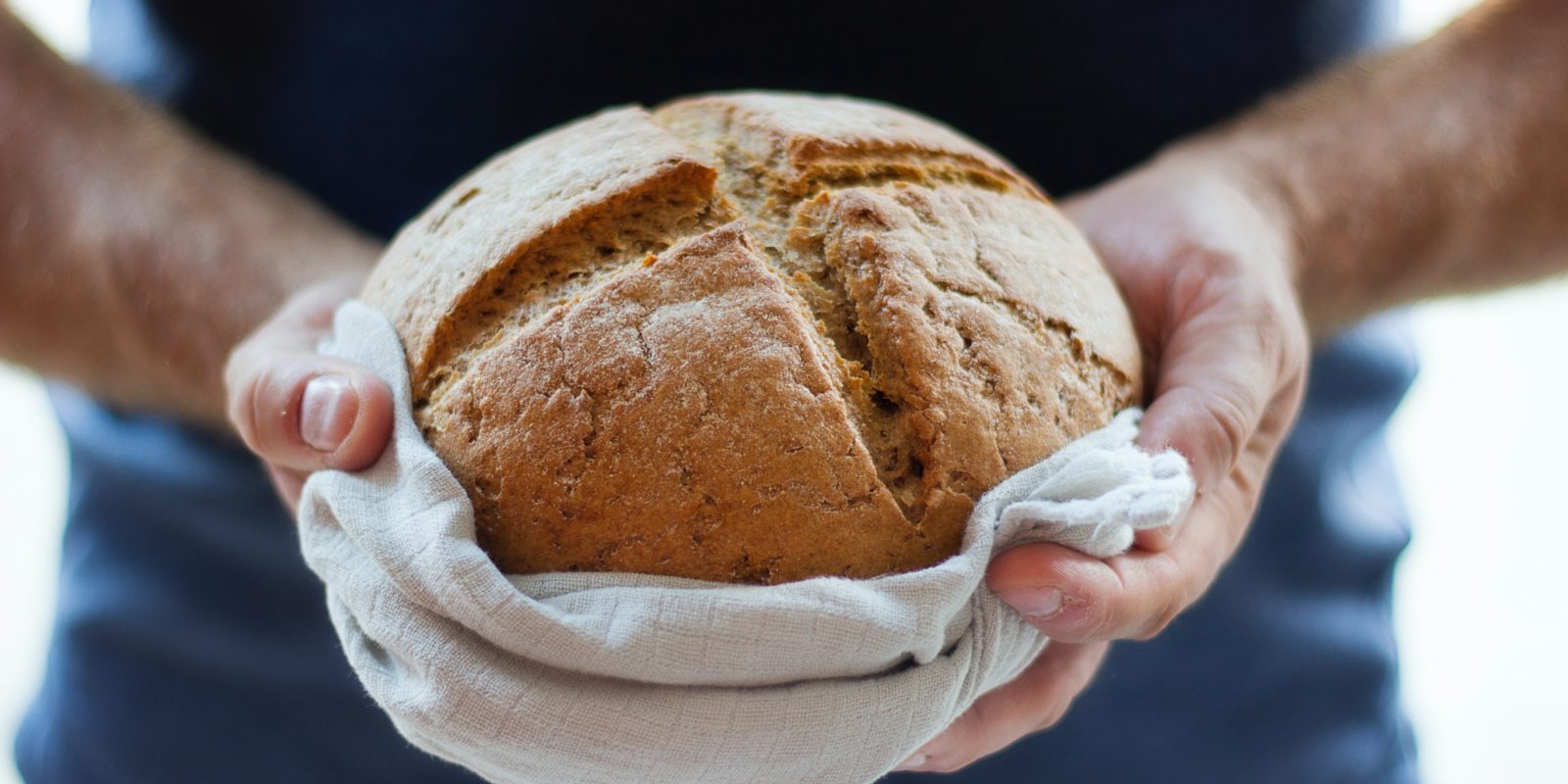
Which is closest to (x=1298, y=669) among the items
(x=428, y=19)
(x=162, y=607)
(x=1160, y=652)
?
(x=1160, y=652)

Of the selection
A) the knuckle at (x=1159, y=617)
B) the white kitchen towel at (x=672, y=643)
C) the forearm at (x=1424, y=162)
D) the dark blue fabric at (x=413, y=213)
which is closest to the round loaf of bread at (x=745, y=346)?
the white kitchen towel at (x=672, y=643)

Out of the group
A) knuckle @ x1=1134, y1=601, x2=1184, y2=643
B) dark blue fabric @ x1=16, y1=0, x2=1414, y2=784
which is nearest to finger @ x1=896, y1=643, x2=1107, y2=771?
knuckle @ x1=1134, y1=601, x2=1184, y2=643

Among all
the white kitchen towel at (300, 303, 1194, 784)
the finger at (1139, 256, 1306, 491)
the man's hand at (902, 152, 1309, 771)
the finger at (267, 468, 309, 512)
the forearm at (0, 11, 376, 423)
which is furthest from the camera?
the forearm at (0, 11, 376, 423)

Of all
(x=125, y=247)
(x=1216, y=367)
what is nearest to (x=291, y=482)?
(x=125, y=247)

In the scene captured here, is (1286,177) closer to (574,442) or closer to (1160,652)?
(1160,652)

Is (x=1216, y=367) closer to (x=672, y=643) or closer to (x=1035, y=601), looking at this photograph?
(x=1035, y=601)

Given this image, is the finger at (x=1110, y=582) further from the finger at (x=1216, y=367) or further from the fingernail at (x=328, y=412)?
the fingernail at (x=328, y=412)

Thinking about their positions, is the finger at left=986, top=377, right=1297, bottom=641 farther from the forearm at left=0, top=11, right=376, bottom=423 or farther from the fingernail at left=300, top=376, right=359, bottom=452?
the forearm at left=0, top=11, right=376, bottom=423
